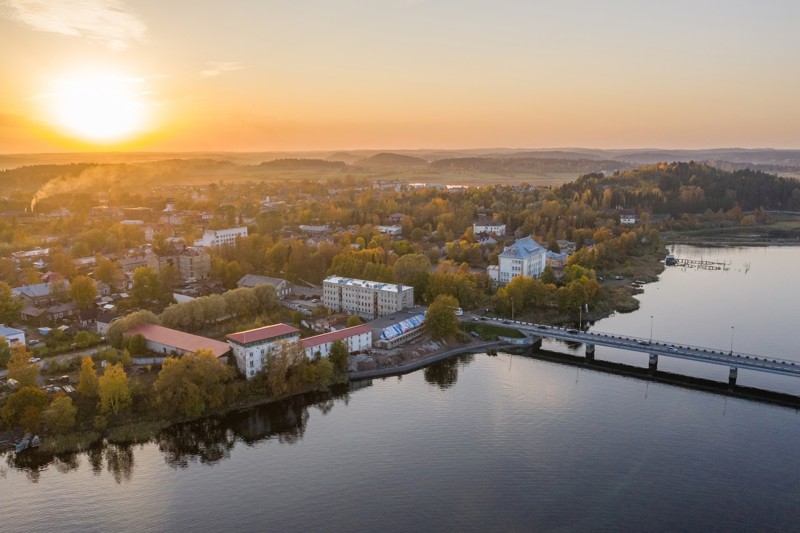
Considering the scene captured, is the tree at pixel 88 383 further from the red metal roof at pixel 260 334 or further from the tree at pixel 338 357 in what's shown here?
the tree at pixel 338 357

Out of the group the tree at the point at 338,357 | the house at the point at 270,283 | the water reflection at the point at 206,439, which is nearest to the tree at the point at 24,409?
the water reflection at the point at 206,439

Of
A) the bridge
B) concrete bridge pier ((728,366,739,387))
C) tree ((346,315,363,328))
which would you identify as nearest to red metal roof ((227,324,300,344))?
tree ((346,315,363,328))

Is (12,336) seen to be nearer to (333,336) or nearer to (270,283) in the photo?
(270,283)

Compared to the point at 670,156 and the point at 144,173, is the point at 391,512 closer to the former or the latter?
the point at 144,173

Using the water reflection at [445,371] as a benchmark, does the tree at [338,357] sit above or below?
above

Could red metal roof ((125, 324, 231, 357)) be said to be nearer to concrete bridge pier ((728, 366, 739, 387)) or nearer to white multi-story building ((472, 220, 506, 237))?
concrete bridge pier ((728, 366, 739, 387))

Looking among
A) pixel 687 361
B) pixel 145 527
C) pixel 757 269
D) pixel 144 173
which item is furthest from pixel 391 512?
pixel 144 173

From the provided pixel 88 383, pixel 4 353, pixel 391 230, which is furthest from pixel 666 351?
pixel 391 230
